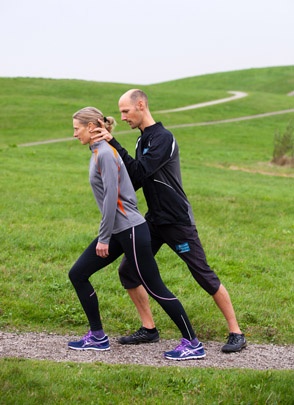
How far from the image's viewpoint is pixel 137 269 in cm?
516

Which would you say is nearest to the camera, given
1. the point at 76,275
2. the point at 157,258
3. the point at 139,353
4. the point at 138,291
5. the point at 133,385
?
the point at 133,385

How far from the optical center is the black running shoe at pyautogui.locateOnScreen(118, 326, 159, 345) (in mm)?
5691

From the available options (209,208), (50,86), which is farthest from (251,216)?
(50,86)

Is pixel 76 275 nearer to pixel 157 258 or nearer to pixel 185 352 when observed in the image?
pixel 185 352

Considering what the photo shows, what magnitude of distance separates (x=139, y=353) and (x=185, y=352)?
19.5 inches

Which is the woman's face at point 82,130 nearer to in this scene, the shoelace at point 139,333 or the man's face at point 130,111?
the man's face at point 130,111

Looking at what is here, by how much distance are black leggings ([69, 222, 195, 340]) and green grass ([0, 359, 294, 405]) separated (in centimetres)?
75

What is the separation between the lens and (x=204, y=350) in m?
5.57

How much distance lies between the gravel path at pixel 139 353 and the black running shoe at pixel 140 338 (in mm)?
63

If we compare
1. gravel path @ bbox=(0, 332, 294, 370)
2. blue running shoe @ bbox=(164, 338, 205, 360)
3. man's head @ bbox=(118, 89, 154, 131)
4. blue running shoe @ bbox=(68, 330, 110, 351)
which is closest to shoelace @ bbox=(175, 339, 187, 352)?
blue running shoe @ bbox=(164, 338, 205, 360)

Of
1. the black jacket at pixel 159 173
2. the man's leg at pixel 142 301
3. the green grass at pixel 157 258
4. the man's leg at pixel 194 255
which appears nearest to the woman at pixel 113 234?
the black jacket at pixel 159 173

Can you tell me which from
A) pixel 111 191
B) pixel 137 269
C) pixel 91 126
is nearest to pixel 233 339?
pixel 137 269

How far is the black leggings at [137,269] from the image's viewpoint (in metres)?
5.07

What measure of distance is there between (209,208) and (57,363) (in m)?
9.31
